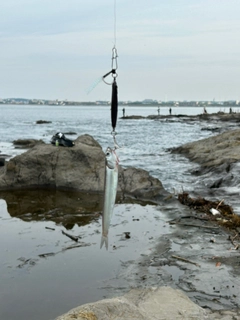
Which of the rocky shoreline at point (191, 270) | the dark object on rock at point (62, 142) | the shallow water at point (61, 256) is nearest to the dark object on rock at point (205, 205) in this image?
the rocky shoreline at point (191, 270)

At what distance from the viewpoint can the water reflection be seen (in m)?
11.9

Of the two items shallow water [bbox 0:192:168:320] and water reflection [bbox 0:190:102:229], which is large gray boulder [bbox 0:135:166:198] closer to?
water reflection [bbox 0:190:102:229]

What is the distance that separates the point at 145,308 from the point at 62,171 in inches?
427

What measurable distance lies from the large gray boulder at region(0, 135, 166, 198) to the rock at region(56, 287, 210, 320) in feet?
28.8

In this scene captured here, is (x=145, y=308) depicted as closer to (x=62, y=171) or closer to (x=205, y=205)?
(x=205, y=205)

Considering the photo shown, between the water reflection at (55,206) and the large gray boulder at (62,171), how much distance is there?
576 mm

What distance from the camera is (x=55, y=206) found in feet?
43.8

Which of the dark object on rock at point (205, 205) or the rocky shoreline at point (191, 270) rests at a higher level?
the dark object on rock at point (205, 205)

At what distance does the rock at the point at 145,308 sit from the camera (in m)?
A: 4.68

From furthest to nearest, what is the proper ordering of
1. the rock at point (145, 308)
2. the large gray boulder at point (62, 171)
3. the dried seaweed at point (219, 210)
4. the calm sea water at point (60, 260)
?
the large gray boulder at point (62, 171), the dried seaweed at point (219, 210), the calm sea water at point (60, 260), the rock at point (145, 308)

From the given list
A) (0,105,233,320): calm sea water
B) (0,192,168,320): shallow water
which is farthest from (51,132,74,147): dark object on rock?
(0,192,168,320): shallow water

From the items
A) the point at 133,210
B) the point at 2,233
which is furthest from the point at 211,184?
the point at 2,233

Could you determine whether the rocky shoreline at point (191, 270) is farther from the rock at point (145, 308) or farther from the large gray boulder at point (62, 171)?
the large gray boulder at point (62, 171)

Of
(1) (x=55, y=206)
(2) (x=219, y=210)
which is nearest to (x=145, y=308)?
(2) (x=219, y=210)
